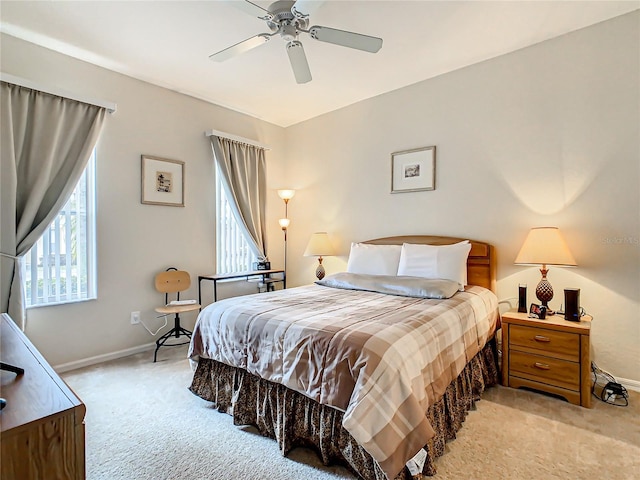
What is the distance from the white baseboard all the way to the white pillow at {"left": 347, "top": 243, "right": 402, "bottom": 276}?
7.43ft

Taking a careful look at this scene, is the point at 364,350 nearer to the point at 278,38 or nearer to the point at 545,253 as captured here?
the point at 545,253

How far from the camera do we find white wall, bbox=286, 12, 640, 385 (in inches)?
99.4

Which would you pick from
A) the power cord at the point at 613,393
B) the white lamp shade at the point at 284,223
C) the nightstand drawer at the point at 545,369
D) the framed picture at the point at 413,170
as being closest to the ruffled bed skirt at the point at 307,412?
the nightstand drawer at the point at 545,369

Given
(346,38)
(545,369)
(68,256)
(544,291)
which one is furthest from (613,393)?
(68,256)

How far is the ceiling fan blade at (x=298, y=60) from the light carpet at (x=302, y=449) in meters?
2.46

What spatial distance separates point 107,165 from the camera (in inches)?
124

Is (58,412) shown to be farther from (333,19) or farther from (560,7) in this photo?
(560,7)

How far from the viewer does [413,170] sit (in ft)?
11.9

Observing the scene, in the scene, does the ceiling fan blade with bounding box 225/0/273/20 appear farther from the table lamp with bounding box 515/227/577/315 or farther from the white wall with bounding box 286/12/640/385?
the table lamp with bounding box 515/227/577/315

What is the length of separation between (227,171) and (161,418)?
8.86 feet

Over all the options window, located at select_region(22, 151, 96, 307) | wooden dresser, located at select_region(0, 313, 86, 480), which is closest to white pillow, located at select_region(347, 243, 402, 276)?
window, located at select_region(22, 151, 96, 307)

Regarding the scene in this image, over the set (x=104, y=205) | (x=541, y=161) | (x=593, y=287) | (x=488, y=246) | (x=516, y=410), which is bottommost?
(x=516, y=410)

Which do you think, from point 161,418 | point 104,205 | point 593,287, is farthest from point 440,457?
point 104,205

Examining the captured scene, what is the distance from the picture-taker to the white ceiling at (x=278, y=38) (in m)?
2.39
